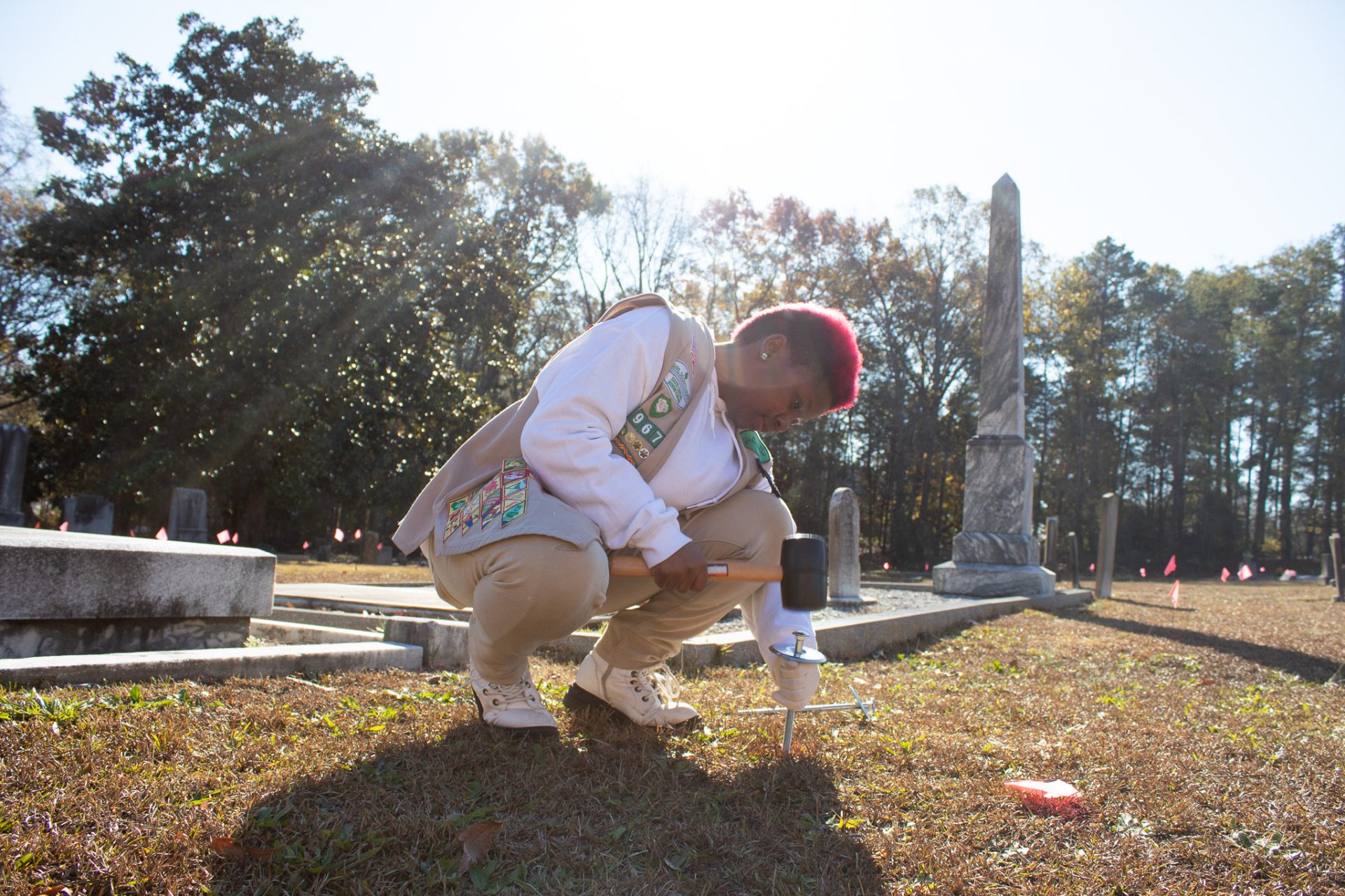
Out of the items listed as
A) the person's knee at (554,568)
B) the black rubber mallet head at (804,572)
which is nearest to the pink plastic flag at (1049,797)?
the black rubber mallet head at (804,572)

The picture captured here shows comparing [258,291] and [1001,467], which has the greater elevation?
[258,291]

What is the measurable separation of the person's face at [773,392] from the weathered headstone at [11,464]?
1153cm

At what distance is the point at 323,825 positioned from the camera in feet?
5.72

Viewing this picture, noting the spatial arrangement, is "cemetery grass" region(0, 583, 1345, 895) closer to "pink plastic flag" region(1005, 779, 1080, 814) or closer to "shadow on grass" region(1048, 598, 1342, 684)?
"pink plastic flag" region(1005, 779, 1080, 814)

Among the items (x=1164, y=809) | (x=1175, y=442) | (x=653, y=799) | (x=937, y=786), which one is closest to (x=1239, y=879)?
(x=1164, y=809)

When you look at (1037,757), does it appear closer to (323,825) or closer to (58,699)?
(323,825)

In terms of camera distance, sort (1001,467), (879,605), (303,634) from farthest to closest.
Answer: (1001,467) < (879,605) < (303,634)

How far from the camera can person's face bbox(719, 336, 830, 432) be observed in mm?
2674

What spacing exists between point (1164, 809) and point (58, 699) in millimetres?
2966

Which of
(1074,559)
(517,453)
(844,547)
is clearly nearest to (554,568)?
(517,453)

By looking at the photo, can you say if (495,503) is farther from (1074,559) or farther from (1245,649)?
(1074,559)

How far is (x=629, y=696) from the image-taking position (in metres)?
2.77

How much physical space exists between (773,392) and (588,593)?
91cm

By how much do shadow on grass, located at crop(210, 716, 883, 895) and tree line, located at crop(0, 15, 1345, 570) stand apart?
14615mm
